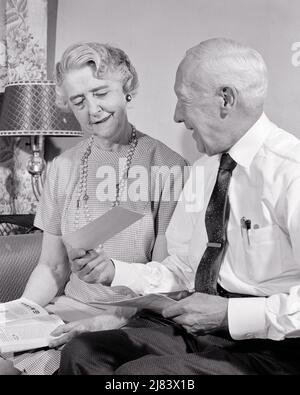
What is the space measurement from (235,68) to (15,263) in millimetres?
993

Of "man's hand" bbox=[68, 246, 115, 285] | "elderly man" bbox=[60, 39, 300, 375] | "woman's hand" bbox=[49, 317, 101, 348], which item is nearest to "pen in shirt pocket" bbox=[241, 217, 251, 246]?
"elderly man" bbox=[60, 39, 300, 375]

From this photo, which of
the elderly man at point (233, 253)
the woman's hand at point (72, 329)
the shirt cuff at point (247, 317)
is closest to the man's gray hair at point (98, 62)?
the elderly man at point (233, 253)

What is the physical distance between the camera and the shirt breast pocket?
4.12 ft

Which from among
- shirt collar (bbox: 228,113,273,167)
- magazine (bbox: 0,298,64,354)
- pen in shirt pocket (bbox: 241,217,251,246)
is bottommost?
magazine (bbox: 0,298,64,354)

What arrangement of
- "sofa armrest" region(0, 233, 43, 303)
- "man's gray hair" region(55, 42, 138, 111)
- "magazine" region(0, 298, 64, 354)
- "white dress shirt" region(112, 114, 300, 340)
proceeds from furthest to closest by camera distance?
1. "sofa armrest" region(0, 233, 43, 303)
2. "man's gray hair" region(55, 42, 138, 111)
3. "magazine" region(0, 298, 64, 354)
4. "white dress shirt" region(112, 114, 300, 340)

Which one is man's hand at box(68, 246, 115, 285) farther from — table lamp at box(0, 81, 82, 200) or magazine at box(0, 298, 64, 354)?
table lamp at box(0, 81, 82, 200)

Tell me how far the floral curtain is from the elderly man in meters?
1.35

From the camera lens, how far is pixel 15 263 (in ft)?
6.26

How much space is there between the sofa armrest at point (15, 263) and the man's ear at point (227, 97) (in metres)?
0.93

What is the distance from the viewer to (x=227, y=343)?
132 cm

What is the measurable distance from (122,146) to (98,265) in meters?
0.44

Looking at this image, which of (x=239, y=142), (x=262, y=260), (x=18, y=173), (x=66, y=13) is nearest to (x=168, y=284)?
(x=262, y=260)

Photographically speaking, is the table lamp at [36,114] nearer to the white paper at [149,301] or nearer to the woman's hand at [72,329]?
the woman's hand at [72,329]

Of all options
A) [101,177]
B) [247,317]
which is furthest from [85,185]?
[247,317]
